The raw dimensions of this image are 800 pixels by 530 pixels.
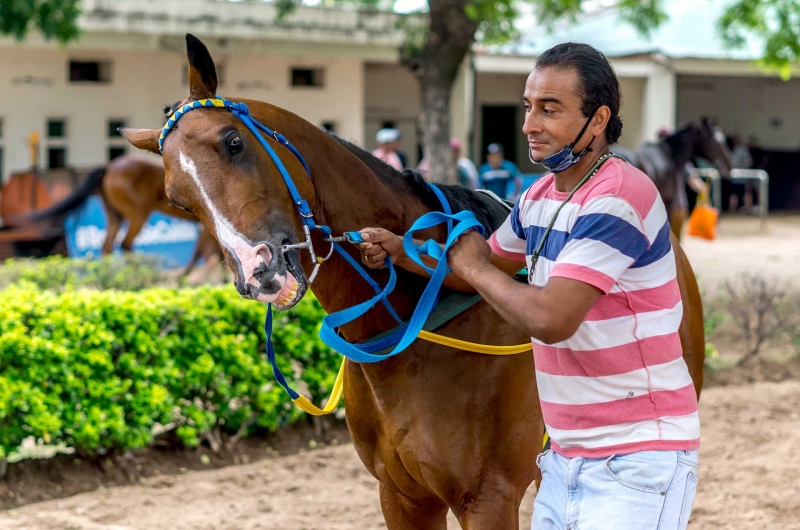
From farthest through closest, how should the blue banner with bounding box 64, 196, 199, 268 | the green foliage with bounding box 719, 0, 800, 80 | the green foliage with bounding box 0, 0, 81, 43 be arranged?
the blue banner with bounding box 64, 196, 199, 268
the green foliage with bounding box 719, 0, 800, 80
the green foliage with bounding box 0, 0, 81, 43

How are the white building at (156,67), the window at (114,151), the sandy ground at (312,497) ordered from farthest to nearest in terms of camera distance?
1. the window at (114,151)
2. the white building at (156,67)
3. the sandy ground at (312,497)

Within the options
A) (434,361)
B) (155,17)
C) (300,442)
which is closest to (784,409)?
(300,442)

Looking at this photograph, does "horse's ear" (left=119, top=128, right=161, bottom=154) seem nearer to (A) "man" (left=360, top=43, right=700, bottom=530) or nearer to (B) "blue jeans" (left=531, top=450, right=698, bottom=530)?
(A) "man" (left=360, top=43, right=700, bottom=530)

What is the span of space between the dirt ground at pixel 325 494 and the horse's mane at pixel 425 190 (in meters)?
2.14

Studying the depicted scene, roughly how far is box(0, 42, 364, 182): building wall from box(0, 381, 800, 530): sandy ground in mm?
10461

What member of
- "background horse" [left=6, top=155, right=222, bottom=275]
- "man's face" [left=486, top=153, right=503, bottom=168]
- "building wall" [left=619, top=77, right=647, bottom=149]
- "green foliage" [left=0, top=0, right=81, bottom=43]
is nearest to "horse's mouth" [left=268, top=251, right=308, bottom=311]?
"green foliage" [left=0, top=0, right=81, bottom=43]

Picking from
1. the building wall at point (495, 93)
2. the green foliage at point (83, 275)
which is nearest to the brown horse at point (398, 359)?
the green foliage at point (83, 275)

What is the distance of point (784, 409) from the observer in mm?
6262

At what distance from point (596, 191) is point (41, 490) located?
4039 millimetres

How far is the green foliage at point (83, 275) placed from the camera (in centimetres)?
683

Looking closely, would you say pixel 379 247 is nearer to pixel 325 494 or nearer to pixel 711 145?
pixel 325 494

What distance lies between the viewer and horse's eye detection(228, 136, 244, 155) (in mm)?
2139

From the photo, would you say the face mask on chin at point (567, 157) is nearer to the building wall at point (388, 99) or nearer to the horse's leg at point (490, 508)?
the horse's leg at point (490, 508)

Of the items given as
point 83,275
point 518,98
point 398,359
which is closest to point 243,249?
point 398,359
